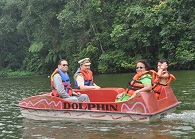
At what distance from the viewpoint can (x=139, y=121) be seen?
742 centimetres

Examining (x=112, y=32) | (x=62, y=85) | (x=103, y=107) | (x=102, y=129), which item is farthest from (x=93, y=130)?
(x=112, y=32)

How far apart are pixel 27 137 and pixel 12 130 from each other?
0.86 meters

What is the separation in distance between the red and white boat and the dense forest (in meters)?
15.3

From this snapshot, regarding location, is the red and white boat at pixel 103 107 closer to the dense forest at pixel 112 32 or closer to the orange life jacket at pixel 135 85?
the orange life jacket at pixel 135 85

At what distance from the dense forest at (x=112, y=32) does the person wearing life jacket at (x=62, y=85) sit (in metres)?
15.9

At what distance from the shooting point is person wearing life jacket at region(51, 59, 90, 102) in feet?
27.6

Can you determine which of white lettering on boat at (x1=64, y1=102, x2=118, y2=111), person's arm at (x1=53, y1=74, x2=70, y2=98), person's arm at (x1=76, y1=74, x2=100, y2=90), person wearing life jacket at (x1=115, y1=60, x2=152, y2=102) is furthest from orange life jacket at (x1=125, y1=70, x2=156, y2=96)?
person's arm at (x1=53, y1=74, x2=70, y2=98)

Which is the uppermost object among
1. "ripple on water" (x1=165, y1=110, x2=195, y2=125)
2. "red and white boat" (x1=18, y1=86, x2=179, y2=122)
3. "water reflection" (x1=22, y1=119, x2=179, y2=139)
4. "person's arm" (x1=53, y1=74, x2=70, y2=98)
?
"person's arm" (x1=53, y1=74, x2=70, y2=98)

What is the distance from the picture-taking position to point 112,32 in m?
27.9

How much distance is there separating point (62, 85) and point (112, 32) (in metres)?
19.9

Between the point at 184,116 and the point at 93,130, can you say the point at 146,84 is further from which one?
the point at 93,130

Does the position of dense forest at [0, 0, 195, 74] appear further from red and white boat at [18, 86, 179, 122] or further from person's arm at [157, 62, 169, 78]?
red and white boat at [18, 86, 179, 122]

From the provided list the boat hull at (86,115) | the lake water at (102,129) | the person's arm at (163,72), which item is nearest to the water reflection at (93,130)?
the lake water at (102,129)

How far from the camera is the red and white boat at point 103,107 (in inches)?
291
